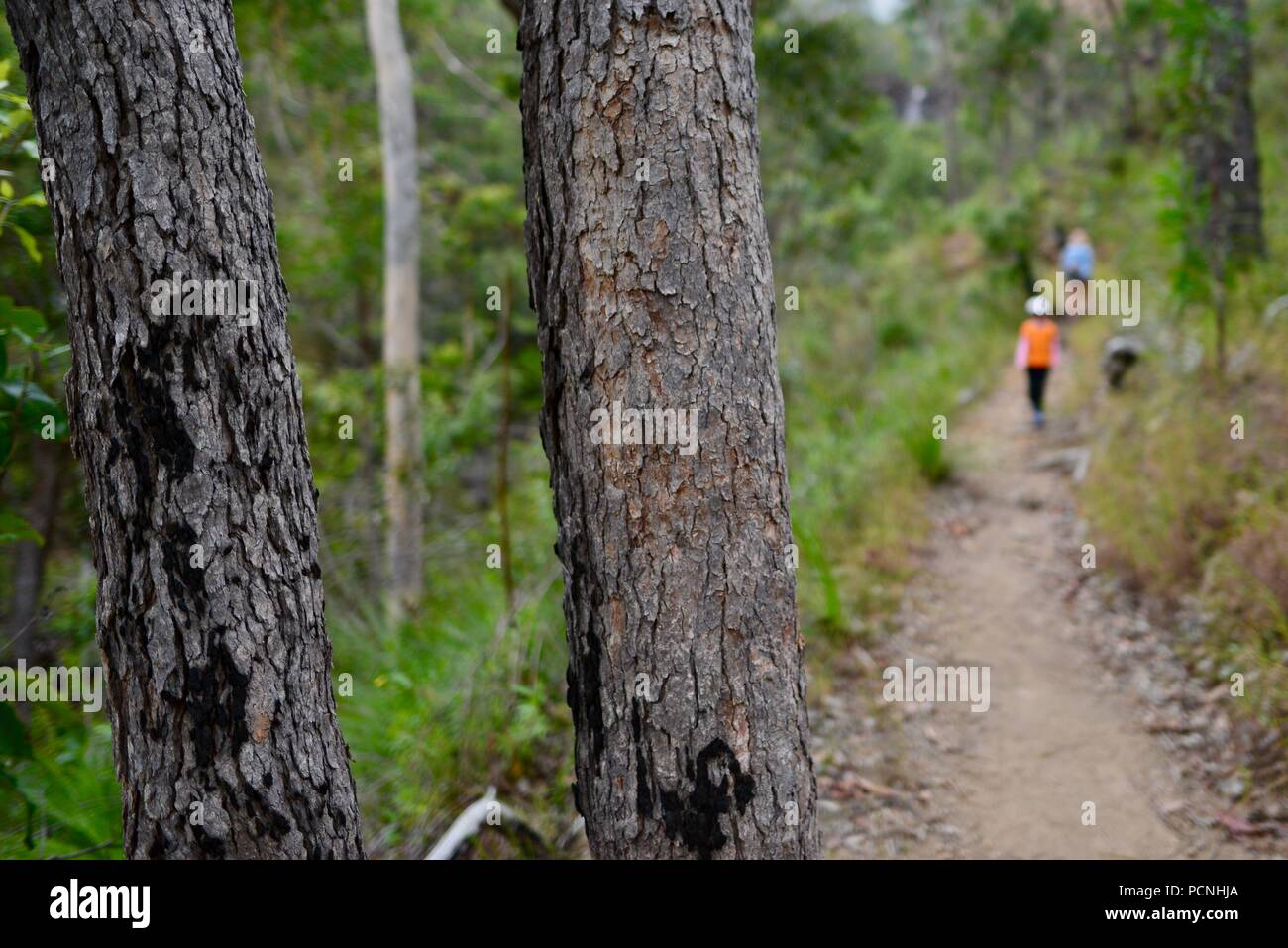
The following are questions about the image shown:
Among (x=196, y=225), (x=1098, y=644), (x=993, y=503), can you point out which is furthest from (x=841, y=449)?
(x=196, y=225)

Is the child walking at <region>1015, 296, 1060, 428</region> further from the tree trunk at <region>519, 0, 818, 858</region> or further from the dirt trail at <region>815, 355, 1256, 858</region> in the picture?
the tree trunk at <region>519, 0, 818, 858</region>

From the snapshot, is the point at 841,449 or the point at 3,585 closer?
the point at 3,585

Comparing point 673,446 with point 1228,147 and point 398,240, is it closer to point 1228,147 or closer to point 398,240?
point 398,240

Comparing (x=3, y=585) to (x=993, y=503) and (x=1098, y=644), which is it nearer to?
(x=1098, y=644)

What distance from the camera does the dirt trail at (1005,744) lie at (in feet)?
12.7

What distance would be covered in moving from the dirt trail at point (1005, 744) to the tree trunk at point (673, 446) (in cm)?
218

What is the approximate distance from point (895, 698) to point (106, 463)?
4.20 metres

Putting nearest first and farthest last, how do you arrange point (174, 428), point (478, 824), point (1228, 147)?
1. point (174, 428)
2. point (478, 824)
3. point (1228, 147)

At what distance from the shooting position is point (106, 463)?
197cm

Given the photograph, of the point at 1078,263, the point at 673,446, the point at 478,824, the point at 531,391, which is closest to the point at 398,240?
the point at 531,391

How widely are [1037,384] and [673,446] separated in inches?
327

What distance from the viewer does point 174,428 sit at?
6.38 feet
